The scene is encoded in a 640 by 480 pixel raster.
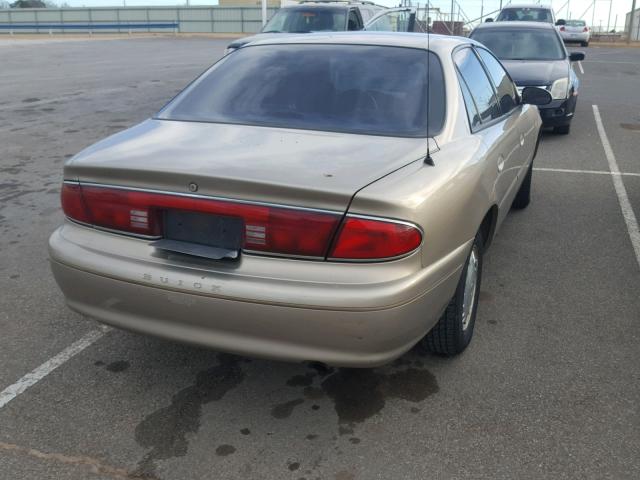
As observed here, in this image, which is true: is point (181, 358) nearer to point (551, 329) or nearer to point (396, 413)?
point (396, 413)

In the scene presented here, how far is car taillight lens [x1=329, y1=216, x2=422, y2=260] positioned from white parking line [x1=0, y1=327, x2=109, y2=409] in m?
1.68

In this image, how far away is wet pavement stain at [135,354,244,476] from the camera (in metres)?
2.70

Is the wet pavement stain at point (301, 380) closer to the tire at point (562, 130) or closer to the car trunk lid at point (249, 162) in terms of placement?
the car trunk lid at point (249, 162)

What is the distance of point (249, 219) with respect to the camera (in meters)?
2.56

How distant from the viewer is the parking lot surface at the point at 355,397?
2.65 metres

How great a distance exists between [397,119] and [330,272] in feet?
3.63

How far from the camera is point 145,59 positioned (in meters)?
23.3

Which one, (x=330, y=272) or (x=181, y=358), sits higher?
(x=330, y=272)

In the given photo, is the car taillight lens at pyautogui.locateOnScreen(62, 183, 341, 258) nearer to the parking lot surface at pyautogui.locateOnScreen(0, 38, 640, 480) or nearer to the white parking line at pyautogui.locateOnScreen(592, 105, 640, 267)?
the parking lot surface at pyautogui.locateOnScreen(0, 38, 640, 480)

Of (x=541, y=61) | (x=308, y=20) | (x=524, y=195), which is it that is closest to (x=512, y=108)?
(x=524, y=195)

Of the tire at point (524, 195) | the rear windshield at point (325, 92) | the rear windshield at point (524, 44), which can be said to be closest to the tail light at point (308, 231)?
the rear windshield at point (325, 92)

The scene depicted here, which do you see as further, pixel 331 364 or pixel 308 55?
pixel 308 55

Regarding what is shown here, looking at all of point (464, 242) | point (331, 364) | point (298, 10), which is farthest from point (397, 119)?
point (298, 10)

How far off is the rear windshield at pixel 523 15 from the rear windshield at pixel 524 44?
37.4 feet
